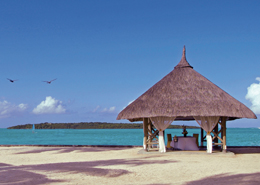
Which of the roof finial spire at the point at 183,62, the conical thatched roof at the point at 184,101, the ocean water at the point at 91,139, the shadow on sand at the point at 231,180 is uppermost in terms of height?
the roof finial spire at the point at 183,62

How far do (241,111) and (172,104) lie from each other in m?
2.29

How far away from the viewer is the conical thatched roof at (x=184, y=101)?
10648mm

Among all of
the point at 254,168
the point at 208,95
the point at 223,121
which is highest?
the point at 208,95

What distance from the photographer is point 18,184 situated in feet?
19.8

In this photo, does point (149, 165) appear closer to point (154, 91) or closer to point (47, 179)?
point (47, 179)

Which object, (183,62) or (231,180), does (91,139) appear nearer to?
(183,62)

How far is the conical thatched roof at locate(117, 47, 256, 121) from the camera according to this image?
1065 cm

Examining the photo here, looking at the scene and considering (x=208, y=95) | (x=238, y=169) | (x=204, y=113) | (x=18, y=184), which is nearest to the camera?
(x=18, y=184)

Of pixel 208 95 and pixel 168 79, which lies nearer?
pixel 208 95

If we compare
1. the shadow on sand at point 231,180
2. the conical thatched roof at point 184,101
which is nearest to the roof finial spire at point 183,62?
the conical thatched roof at point 184,101

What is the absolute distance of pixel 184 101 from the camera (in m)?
11.0

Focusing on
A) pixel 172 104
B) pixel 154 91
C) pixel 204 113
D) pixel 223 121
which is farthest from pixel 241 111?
pixel 154 91

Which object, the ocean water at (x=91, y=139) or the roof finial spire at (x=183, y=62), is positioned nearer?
the roof finial spire at (x=183, y=62)

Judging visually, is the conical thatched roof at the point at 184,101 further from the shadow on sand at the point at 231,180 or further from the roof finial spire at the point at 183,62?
the shadow on sand at the point at 231,180
